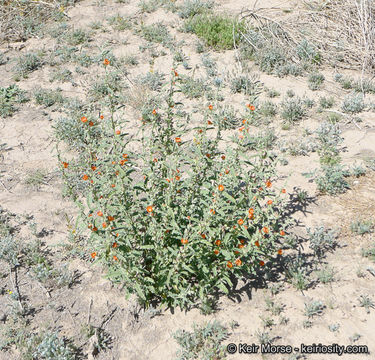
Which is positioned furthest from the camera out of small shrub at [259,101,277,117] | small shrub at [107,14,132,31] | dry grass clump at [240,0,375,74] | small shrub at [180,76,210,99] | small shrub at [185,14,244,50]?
small shrub at [107,14,132,31]

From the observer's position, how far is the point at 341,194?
5.07m

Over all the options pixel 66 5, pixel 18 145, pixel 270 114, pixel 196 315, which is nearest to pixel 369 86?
pixel 270 114

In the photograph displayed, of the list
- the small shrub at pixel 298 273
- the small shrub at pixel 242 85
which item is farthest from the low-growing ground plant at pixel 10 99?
the small shrub at pixel 298 273

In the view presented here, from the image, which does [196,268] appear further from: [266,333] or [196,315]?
[266,333]

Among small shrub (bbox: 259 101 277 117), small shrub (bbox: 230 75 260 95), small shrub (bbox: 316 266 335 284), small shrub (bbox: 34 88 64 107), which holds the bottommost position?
small shrub (bbox: 316 266 335 284)

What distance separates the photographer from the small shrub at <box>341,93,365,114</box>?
6.41 metres

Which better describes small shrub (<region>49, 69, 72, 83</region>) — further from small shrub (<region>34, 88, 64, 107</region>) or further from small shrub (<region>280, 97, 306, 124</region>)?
small shrub (<region>280, 97, 306, 124</region>)

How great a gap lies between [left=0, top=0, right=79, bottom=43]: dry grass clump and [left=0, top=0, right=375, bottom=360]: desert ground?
5 centimetres

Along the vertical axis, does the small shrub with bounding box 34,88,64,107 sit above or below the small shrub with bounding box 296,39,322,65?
below

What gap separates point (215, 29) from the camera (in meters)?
8.35

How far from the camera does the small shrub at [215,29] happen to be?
8.10 meters

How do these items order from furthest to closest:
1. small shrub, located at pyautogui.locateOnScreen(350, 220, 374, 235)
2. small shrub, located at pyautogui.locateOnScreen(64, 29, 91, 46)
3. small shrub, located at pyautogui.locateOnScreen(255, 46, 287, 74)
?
small shrub, located at pyautogui.locateOnScreen(64, 29, 91, 46)
small shrub, located at pyautogui.locateOnScreen(255, 46, 287, 74)
small shrub, located at pyautogui.locateOnScreen(350, 220, 374, 235)

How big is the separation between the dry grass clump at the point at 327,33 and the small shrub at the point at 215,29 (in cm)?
33

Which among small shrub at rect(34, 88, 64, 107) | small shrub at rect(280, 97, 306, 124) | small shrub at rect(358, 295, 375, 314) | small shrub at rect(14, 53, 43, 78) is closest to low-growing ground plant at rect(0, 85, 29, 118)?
small shrub at rect(34, 88, 64, 107)
